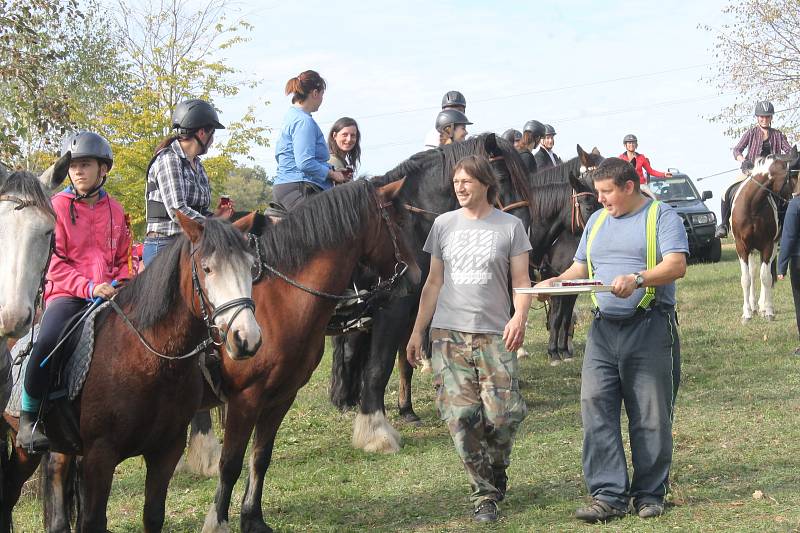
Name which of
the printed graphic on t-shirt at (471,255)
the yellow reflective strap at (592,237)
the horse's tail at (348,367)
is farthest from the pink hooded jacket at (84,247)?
the horse's tail at (348,367)

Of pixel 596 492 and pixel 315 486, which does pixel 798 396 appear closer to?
pixel 596 492

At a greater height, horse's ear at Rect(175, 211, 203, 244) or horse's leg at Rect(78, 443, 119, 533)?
horse's ear at Rect(175, 211, 203, 244)

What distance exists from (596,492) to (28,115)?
9.39 m

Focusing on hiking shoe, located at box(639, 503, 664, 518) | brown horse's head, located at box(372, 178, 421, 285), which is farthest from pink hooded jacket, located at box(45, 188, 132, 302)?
hiking shoe, located at box(639, 503, 664, 518)

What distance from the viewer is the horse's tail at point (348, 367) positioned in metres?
9.20

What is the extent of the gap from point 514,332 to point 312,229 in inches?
64.1

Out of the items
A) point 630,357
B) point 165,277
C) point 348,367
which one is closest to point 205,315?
point 165,277

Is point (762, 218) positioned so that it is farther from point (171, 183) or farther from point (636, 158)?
point (171, 183)

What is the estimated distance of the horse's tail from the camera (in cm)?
920

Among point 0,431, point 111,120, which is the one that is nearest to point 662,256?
point 0,431

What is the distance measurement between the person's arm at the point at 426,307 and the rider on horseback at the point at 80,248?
6.14 feet

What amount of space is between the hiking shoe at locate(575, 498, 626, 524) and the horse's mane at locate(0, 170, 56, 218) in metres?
3.56

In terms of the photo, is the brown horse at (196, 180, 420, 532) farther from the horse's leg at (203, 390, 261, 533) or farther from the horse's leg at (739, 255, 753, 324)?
the horse's leg at (739, 255, 753, 324)

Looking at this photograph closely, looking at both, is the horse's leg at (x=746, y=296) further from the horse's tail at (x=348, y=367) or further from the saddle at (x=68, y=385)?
the saddle at (x=68, y=385)
